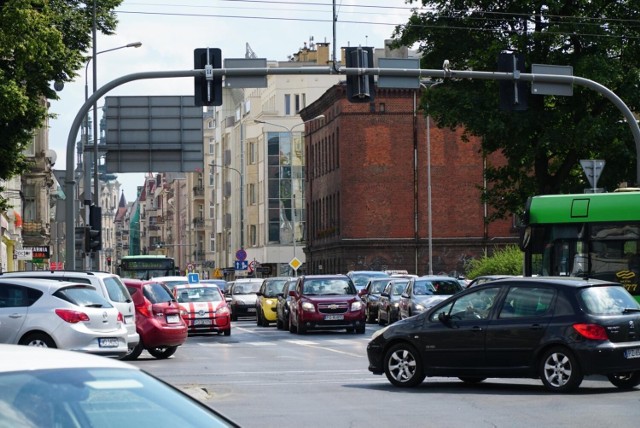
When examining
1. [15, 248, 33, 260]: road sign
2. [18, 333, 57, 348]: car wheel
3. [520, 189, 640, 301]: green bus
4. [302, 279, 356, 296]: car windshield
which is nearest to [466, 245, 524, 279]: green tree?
[302, 279, 356, 296]: car windshield

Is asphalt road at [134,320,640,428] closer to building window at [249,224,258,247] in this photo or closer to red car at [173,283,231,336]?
red car at [173,283,231,336]

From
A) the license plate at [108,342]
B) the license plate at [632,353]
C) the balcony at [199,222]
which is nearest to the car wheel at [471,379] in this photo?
the license plate at [632,353]

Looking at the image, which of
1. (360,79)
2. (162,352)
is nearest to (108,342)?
(162,352)

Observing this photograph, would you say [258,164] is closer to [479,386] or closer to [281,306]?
[281,306]

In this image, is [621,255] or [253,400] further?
[621,255]

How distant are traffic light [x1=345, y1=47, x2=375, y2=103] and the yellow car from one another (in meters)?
20.6

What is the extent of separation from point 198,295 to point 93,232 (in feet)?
20.4

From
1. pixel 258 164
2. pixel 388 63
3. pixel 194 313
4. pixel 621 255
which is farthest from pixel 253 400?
pixel 258 164

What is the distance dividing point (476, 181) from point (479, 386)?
214 feet

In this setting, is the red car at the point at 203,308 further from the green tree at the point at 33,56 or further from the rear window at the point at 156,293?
the rear window at the point at 156,293

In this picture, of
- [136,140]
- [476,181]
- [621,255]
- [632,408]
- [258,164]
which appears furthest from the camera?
[258,164]

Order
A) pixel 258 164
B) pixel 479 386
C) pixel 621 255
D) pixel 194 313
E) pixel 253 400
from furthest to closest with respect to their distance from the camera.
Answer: pixel 258 164 < pixel 194 313 < pixel 621 255 < pixel 479 386 < pixel 253 400

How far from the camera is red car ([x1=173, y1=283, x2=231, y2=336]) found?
39719mm

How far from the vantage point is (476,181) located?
278 feet
